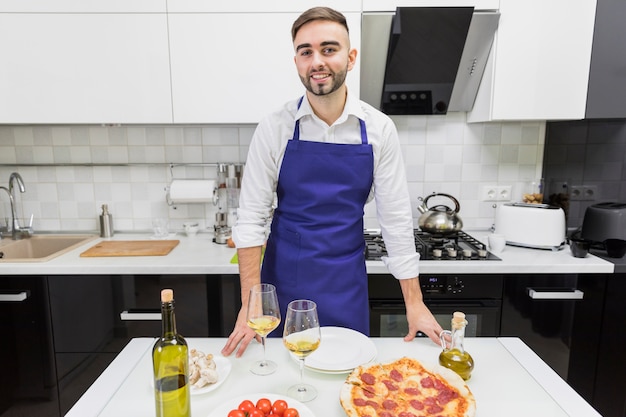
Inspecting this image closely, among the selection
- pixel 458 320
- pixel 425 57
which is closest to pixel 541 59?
pixel 425 57

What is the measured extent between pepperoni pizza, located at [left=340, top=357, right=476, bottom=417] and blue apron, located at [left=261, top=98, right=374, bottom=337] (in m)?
0.55

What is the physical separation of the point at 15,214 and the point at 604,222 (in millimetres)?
2974

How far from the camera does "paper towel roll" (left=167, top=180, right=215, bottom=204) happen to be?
237 centimetres

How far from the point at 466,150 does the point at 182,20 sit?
1592 mm

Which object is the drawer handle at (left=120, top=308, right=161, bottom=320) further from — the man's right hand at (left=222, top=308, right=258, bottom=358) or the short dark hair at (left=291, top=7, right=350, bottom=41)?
the short dark hair at (left=291, top=7, right=350, bottom=41)

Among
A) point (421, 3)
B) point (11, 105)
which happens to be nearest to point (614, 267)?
point (421, 3)

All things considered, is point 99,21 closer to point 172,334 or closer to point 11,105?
point 11,105

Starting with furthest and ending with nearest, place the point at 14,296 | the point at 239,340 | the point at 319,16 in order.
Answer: the point at 14,296 → the point at 319,16 → the point at 239,340

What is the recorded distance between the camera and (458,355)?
1.04 m

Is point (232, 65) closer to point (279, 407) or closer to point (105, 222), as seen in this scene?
point (105, 222)

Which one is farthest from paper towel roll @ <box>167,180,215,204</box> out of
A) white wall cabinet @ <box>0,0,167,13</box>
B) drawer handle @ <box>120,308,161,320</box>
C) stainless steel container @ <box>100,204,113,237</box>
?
white wall cabinet @ <box>0,0,167,13</box>

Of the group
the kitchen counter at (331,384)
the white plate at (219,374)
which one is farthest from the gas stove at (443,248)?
the white plate at (219,374)

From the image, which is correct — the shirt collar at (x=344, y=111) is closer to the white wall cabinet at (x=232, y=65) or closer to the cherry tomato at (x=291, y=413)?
the white wall cabinet at (x=232, y=65)

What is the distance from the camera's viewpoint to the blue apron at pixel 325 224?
60.4 inches
